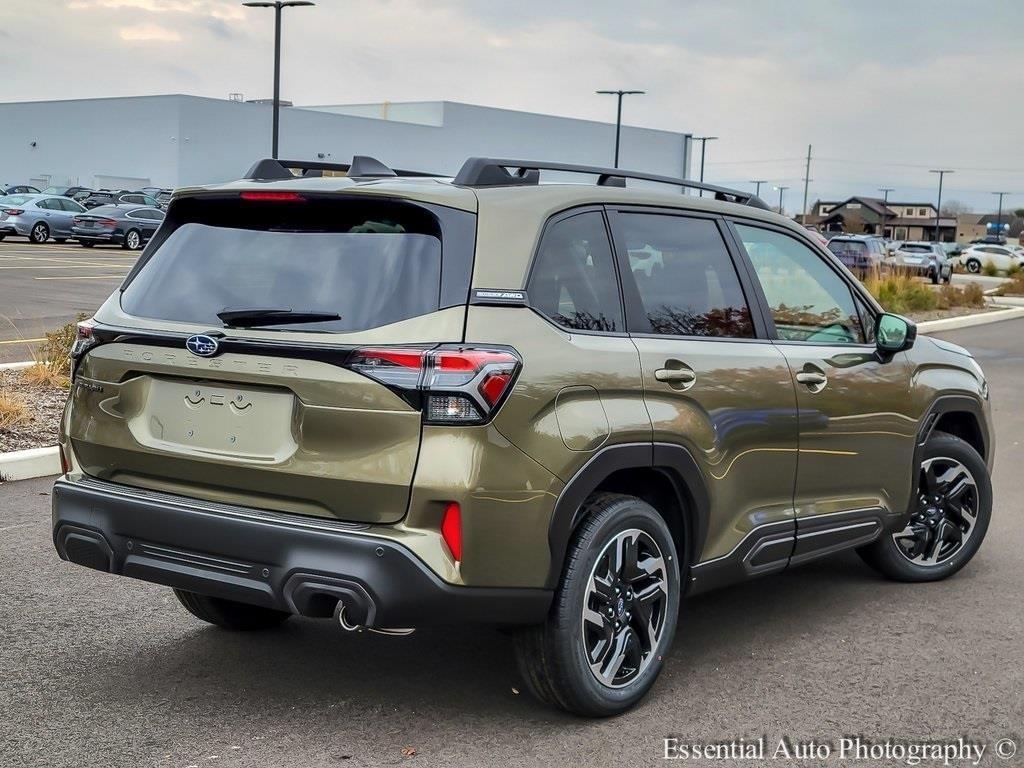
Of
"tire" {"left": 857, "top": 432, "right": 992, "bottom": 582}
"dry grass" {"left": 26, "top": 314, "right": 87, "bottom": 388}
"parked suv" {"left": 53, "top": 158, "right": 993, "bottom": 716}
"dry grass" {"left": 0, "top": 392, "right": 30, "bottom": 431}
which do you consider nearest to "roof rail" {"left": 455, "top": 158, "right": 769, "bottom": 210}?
"parked suv" {"left": 53, "top": 158, "right": 993, "bottom": 716}

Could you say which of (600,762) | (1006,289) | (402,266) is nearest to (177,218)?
(402,266)

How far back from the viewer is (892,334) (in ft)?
18.7

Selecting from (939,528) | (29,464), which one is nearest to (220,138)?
(29,464)

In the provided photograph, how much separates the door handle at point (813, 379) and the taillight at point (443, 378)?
5.80 feet

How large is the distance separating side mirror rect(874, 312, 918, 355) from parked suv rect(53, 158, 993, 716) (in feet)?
2.23

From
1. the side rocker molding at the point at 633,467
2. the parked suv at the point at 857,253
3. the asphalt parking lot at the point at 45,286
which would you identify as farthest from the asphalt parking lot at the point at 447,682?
the parked suv at the point at 857,253

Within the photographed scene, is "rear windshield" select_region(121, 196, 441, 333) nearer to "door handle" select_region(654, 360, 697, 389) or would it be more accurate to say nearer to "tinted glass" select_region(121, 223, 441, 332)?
"tinted glass" select_region(121, 223, 441, 332)

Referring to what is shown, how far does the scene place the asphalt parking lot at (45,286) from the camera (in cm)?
1587

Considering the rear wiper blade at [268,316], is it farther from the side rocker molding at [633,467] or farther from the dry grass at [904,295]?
the dry grass at [904,295]

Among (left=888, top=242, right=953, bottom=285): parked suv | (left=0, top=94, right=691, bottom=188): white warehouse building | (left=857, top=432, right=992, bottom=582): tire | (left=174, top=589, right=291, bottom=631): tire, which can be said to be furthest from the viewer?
(left=0, top=94, right=691, bottom=188): white warehouse building

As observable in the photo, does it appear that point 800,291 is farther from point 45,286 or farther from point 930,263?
point 930,263

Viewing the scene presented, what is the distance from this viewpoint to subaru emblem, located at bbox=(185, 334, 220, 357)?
4148 millimetres

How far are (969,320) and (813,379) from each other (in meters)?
22.7

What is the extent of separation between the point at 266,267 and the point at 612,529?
1415 mm
